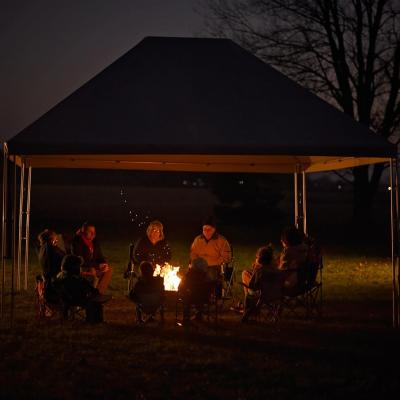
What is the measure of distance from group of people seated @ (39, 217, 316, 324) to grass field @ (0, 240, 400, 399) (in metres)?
0.42

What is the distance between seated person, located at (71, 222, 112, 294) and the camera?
9656 millimetres

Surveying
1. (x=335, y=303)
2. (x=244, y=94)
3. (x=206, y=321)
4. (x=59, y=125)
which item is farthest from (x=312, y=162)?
(x=59, y=125)

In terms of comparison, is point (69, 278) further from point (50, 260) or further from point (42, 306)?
point (42, 306)

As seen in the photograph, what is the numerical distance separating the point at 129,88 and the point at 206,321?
9.33ft

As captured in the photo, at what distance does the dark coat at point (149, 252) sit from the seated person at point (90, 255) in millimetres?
437

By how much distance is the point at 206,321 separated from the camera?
8641mm

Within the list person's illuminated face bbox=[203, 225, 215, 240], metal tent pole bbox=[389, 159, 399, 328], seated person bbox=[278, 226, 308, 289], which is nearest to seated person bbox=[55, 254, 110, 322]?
seated person bbox=[278, 226, 308, 289]

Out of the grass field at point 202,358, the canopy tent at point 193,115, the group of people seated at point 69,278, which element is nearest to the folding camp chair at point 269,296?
the grass field at point 202,358

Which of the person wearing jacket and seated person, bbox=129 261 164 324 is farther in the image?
the person wearing jacket

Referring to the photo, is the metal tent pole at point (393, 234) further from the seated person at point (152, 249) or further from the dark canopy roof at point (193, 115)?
the seated person at point (152, 249)

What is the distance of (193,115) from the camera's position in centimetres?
846

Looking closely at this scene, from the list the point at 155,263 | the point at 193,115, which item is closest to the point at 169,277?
the point at 155,263

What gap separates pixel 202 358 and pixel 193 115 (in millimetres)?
2887

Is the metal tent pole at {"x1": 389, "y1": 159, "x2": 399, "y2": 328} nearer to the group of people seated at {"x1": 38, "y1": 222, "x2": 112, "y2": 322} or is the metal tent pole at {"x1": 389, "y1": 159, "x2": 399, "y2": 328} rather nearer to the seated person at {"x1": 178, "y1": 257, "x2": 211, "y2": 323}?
the seated person at {"x1": 178, "y1": 257, "x2": 211, "y2": 323}
